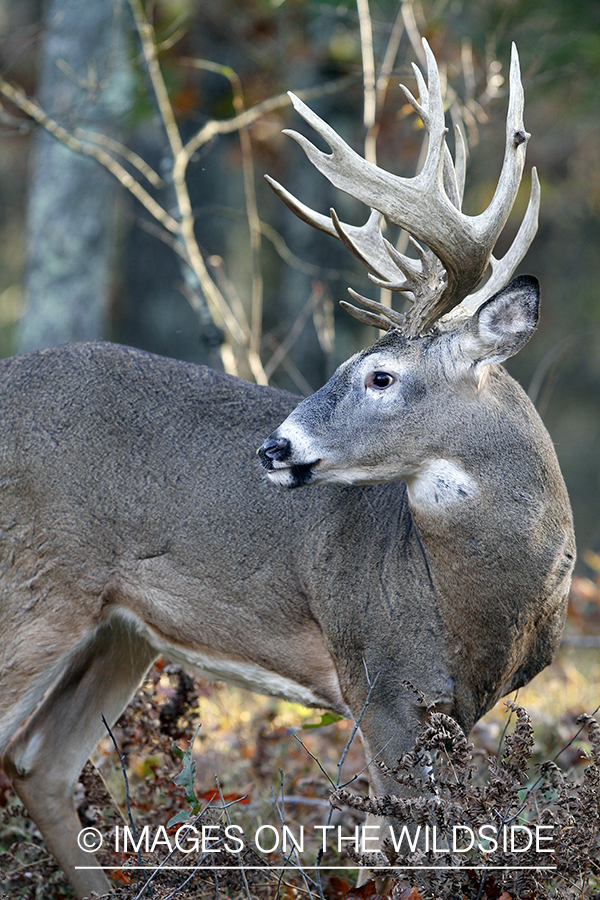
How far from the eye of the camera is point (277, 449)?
3434 millimetres

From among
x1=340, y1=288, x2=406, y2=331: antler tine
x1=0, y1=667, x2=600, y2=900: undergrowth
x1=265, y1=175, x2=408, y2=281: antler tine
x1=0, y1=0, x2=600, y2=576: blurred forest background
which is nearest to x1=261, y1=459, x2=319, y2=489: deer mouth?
x1=340, y1=288, x2=406, y2=331: antler tine

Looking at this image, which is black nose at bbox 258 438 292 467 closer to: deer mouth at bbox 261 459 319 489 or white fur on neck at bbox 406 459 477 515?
deer mouth at bbox 261 459 319 489

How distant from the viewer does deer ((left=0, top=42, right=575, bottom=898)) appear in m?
3.43

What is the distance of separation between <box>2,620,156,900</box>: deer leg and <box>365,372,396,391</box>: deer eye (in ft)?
4.81

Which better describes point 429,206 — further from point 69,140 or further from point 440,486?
point 69,140

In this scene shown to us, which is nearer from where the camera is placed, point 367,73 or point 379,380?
point 379,380

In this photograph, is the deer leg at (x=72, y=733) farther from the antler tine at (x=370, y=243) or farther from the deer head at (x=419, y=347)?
the antler tine at (x=370, y=243)

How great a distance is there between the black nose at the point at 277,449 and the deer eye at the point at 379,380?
369 millimetres

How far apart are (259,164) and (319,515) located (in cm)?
1137

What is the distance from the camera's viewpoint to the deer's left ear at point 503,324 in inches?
132

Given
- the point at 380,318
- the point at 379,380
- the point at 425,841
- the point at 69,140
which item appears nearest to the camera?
the point at 425,841

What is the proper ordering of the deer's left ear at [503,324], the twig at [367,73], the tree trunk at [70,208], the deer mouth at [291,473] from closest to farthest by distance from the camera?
the deer's left ear at [503,324] → the deer mouth at [291,473] → the twig at [367,73] → the tree trunk at [70,208]

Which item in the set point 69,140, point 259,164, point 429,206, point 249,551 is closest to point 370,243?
point 429,206

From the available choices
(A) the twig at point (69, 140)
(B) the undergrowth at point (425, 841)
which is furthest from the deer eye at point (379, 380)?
(A) the twig at point (69, 140)
